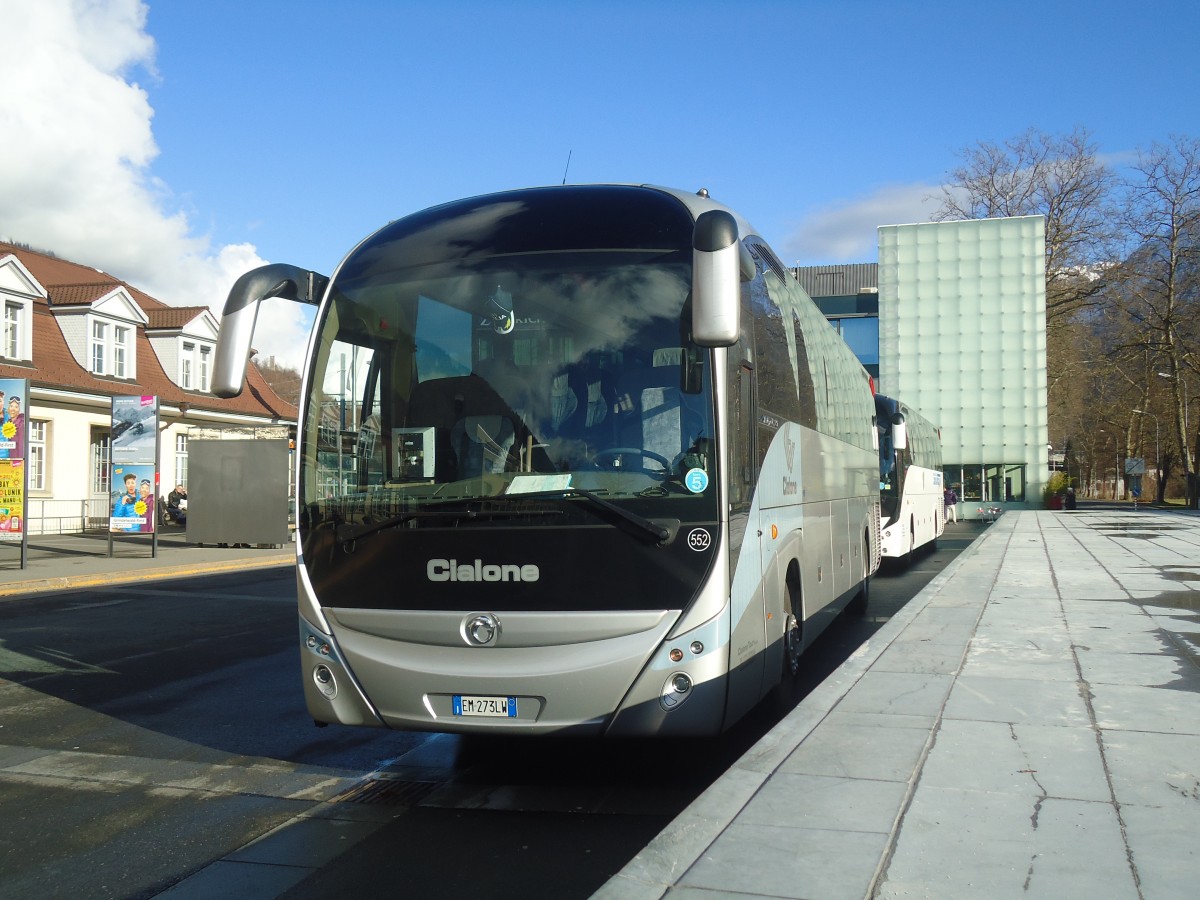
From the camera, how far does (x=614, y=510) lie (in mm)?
5555

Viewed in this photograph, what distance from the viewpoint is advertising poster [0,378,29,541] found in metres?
18.9

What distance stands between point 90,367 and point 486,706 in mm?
30798

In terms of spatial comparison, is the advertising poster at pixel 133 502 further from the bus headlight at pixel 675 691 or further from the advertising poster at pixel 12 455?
the bus headlight at pixel 675 691

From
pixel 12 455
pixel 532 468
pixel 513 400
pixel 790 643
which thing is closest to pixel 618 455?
pixel 532 468

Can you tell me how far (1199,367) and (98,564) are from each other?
52151mm

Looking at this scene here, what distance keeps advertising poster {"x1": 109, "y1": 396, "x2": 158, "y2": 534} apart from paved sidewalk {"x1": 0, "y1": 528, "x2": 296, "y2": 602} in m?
0.84

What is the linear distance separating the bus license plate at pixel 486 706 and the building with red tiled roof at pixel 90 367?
71.7 feet

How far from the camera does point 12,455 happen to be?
62.7 feet

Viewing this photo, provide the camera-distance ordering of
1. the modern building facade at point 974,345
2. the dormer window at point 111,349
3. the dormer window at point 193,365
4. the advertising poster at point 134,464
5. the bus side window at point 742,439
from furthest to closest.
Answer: the modern building facade at point 974,345 → the dormer window at point 193,365 → the dormer window at point 111,349 → the advertising poster at point 134,464 → the bus side window at point 742,439

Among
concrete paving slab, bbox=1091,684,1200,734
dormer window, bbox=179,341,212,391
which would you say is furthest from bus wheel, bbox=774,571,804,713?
dormer window, bbox=179,341,212,391

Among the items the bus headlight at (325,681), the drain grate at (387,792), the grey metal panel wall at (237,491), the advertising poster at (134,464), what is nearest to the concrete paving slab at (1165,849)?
the drain grate at (387,792)

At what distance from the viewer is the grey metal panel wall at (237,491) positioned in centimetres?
2683

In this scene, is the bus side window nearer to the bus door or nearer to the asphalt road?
the bus door

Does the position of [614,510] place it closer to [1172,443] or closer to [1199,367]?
[1199,367]
